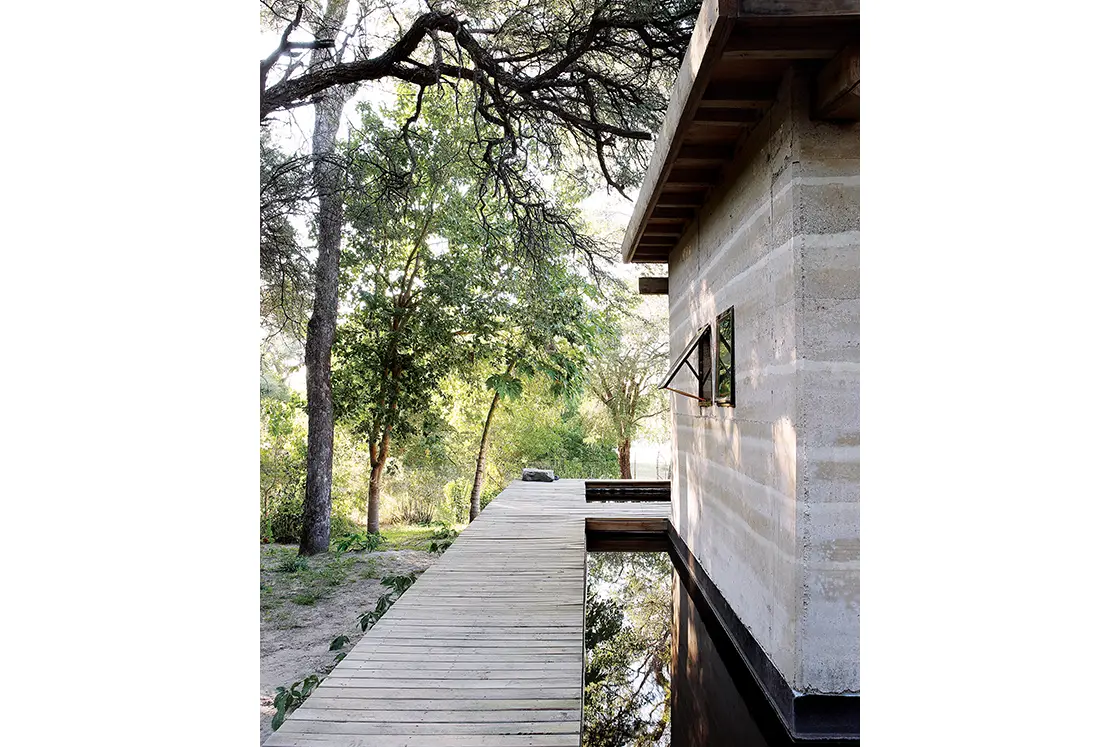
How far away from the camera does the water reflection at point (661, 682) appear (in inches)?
117

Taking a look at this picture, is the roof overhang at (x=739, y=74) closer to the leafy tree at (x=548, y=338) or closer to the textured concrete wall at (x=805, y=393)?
the textured concrete wall at (x=805, y=393)

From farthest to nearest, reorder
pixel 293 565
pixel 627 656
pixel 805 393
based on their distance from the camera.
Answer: pixel 293 565
pixel 627 656
pixel 805 393

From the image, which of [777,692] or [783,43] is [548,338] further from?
[783,43]

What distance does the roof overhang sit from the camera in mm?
2213

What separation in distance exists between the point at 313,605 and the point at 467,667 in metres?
5.63

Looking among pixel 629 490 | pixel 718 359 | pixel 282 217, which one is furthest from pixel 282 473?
pixel 718 359

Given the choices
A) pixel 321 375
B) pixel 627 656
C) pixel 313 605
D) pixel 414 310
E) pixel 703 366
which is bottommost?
pixel 313 605

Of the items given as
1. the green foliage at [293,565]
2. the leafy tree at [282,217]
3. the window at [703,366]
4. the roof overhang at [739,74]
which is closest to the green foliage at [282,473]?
the green foliage at [293,565]

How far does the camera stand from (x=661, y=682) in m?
3.61

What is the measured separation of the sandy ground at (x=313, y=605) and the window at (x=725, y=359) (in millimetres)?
4164
